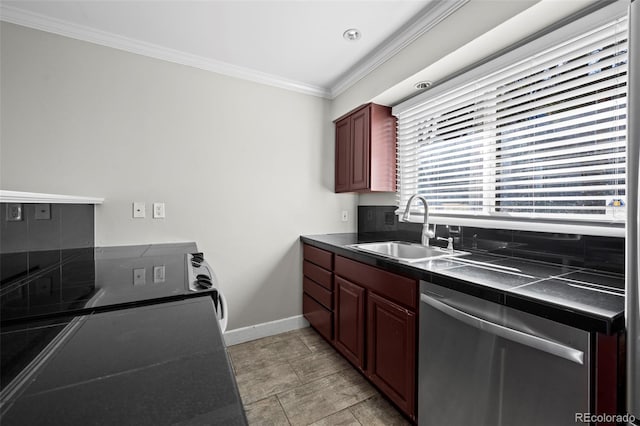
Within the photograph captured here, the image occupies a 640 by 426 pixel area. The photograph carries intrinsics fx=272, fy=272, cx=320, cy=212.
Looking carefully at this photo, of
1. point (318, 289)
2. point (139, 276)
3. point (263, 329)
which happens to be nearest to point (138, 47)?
point (139, 276)

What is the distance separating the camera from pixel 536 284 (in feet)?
3.60

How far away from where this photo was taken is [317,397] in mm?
1771

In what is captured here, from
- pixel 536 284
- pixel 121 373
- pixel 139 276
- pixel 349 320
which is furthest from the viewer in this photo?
pixel 349 320

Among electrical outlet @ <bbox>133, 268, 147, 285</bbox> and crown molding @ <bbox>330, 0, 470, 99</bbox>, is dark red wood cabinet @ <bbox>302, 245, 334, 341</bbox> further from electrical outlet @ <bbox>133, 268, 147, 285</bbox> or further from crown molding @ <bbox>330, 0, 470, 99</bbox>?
crown molding @ <bbox>330, 0, 470, 99</bbox>

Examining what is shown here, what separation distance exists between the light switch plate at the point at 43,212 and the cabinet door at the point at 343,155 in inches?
86.2

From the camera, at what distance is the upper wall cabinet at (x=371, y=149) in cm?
245

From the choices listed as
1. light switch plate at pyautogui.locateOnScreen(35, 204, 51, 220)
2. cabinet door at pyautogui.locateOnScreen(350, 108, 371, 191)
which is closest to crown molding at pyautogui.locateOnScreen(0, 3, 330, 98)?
cabinet door at pyautogui.locateOnScreen(350, 108, 371, 191)

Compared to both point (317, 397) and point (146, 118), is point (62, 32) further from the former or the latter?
point (317, 397)

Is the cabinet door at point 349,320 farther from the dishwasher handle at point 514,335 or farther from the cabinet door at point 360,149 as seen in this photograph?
the cabinet door at point 360,149

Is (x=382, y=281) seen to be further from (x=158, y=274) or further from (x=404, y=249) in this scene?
(x=158, y=274)

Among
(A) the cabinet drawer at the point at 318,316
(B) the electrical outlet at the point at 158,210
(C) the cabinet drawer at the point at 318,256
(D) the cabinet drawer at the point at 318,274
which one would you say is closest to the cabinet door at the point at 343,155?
(C) the cabinet drawer at the point at 318,256

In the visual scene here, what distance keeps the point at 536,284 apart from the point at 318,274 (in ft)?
5.50

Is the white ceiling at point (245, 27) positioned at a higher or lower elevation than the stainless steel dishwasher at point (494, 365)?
higher

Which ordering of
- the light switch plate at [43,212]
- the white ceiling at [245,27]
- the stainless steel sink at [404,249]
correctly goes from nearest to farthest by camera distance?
the light switch plate at [43,212] → the white ceiling at [245,27] → the stainless steel sink at [404,249]
